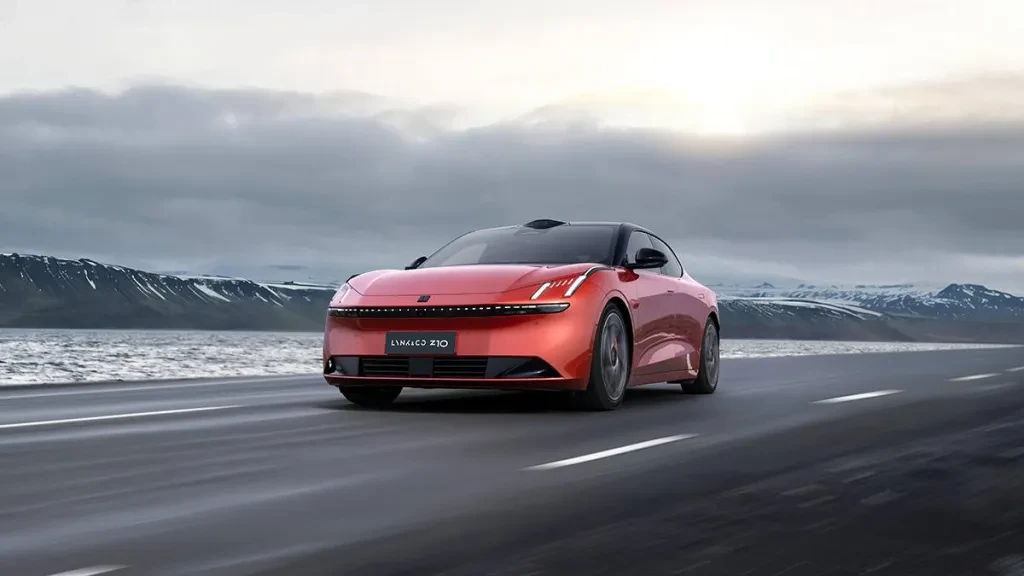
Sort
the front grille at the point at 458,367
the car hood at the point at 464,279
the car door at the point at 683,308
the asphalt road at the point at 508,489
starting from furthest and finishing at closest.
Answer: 1. the car door at the point at 683,308
2. the car hood at the point at 464,279
3. the front grille at the point at 458,367
4. the asphalt road at the point at 508,489

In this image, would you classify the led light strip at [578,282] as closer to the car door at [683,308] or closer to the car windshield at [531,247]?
the car windshield at [531,247]

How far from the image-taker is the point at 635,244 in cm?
1186

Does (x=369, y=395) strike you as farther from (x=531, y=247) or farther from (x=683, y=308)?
(x=683, y=308)

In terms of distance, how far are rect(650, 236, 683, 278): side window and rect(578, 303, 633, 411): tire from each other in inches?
71.0

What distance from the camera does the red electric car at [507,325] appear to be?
9562 millimetres

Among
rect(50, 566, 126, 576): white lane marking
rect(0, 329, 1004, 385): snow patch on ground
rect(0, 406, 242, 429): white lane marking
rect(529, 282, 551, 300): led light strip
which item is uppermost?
rect(529, 282, 551, 300): led light strip

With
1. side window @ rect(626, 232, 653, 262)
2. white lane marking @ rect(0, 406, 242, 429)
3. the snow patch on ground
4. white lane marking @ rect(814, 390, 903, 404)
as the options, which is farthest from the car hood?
the snow patch on ground

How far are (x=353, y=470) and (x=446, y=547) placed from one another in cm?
207

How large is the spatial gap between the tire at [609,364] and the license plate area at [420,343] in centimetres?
112

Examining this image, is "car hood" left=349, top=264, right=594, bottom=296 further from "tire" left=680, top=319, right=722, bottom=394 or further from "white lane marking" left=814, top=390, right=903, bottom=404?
"tire" left=680, top=319, right=722, bottom=394

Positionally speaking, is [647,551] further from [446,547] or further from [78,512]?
[78,512]

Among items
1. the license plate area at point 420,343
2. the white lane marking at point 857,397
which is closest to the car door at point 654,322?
the white lane marking at point 857,397

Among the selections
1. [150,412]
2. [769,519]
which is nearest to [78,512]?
[769,519]

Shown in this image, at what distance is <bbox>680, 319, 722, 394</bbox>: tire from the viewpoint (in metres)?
12.9
